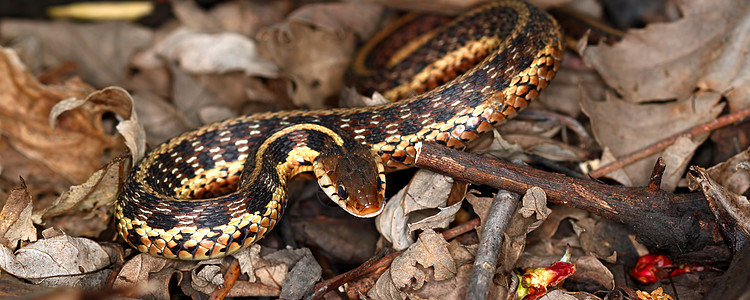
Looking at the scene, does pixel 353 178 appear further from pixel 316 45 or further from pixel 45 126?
pixel 45 126

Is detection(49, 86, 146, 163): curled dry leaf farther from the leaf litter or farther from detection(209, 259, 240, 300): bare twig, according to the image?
detection(209, 259, 240, 300): bare twig

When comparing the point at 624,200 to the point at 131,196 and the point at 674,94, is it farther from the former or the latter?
the point at 131,196

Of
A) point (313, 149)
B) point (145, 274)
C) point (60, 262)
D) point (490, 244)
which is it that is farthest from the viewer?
point (313, 149)

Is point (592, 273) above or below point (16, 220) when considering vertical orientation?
below

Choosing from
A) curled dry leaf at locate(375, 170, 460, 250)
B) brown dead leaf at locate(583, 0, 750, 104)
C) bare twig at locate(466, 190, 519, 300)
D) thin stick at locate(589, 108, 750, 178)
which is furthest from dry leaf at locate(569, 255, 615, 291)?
brown dead leaf at locate(583, 0, 750, 104)

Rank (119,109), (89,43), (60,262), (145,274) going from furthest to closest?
(89,43) → (119,109) → (145,274) → (60,262)

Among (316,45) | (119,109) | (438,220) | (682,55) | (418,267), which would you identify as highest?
(682,55)

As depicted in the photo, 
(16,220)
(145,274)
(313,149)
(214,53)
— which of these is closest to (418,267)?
(313,149)
